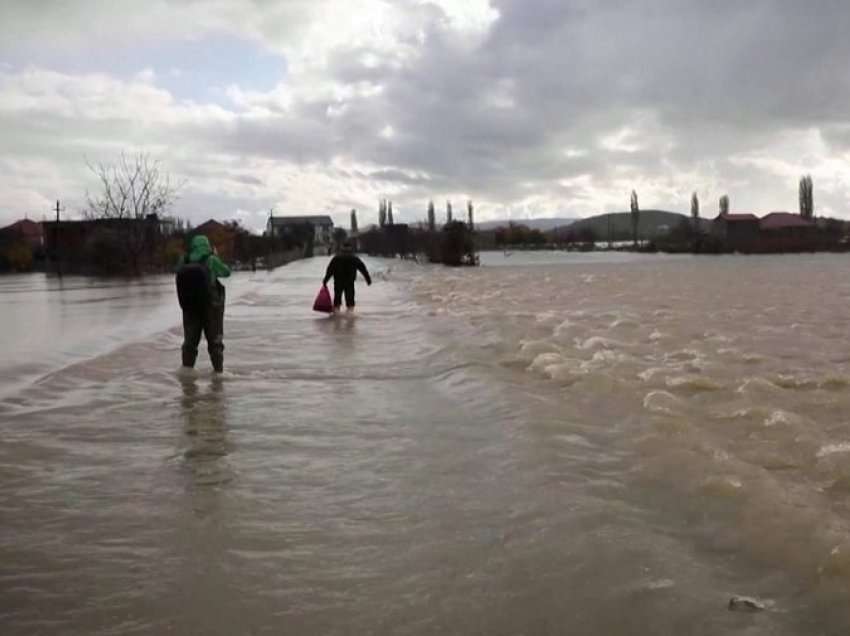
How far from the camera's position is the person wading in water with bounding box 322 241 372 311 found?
59.0 feet

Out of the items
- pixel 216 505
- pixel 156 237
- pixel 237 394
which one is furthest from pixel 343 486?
pixel 156 237

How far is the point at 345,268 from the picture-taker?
18.2 metres

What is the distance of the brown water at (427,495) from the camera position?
349cm

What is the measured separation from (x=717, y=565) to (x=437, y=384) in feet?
18.3

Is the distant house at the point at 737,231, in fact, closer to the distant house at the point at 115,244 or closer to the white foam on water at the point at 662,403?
the distant house at the point at 115,244

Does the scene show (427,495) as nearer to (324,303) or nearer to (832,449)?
(832,449)

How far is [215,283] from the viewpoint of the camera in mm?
10188

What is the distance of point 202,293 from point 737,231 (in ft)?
418

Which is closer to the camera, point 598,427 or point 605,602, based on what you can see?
point 605,602

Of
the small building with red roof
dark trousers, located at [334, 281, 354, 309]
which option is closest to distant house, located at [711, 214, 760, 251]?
the small building with red roof

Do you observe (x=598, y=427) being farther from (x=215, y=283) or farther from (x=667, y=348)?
(x=667, y=348)

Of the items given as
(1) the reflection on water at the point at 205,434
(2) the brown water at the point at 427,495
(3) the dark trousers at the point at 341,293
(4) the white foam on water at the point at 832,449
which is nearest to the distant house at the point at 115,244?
(3) the dark trousers at the point at 341,293

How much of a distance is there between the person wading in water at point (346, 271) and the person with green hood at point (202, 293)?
24.3ft

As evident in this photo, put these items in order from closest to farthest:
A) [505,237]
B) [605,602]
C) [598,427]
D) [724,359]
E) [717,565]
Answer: [605,602] < [717,565] < [598,427] < [724,359] < [505,237]
